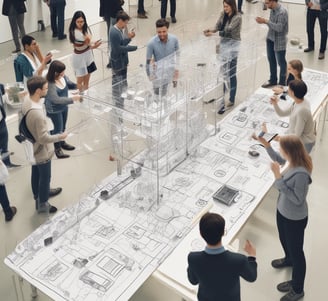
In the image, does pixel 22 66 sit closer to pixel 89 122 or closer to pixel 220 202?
pixel 89 122

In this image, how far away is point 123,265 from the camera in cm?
316

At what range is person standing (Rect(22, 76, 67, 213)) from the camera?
3770mm

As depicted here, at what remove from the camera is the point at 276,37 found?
6152mm

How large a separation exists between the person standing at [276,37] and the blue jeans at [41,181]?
345cm

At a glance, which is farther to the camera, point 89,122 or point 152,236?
point 89,122

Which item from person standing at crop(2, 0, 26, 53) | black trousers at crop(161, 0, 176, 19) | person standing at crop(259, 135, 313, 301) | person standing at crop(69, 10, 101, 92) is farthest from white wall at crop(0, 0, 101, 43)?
person standing at crop(259, 135, 313, 301)

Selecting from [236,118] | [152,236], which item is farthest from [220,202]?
[236,118]

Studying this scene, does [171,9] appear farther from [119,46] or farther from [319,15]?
[119,46]

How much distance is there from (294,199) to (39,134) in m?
2.08

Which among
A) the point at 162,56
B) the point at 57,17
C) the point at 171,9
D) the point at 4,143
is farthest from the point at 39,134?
the point at 171,9

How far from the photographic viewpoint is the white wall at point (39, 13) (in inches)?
348

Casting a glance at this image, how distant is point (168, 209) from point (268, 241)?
3.58 ft

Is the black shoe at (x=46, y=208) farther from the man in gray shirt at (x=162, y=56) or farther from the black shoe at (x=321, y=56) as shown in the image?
the black shoe at (x=321, y=56)

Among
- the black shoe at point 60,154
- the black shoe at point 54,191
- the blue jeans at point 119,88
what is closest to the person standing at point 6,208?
the black shoe at point 54,191
